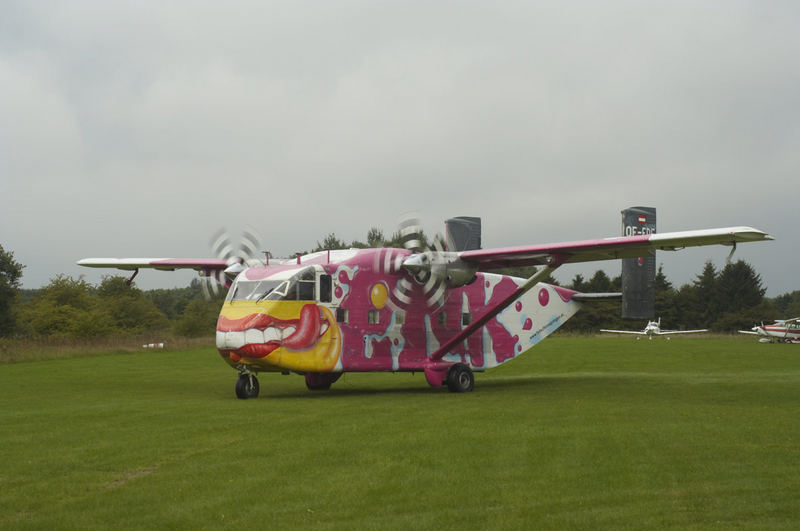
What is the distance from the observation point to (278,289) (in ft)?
60.2

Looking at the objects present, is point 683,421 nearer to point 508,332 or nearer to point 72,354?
point 508,332


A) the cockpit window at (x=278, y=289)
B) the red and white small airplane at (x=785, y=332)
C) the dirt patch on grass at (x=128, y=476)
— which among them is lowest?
the dirt patch on grass at (x=128, y=476)

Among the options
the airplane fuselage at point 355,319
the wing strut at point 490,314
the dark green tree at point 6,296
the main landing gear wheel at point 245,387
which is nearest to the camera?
the airplane fuselage at point 355,319

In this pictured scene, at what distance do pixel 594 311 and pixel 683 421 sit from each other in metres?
76.5

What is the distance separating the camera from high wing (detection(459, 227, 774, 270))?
16.5m

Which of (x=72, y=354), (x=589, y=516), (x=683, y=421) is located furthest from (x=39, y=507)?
(x=72, y=354)

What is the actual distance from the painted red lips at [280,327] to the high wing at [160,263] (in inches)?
226

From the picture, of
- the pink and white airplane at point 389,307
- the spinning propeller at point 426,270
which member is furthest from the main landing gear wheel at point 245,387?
the spinning propeller at point 426,270

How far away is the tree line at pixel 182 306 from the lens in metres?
56.8

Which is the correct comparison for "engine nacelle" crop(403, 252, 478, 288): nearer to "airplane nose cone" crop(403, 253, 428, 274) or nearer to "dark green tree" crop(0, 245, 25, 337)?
"airplane nose cone" crop(403, 253, 428, 274)

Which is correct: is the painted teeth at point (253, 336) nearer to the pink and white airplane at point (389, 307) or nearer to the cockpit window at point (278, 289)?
the pink and white airplane at point (389, 307)

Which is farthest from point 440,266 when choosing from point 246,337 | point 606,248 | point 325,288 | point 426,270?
point 246,337

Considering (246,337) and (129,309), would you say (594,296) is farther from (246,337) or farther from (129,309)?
(129,309)

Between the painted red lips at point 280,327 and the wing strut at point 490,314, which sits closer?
the painted red lips at point 280,327
